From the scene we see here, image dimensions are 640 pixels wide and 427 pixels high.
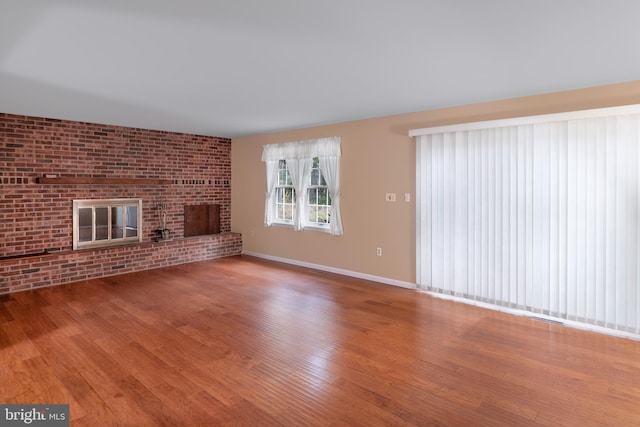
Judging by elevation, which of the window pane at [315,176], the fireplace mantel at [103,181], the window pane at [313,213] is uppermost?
the window pane at [315,176]

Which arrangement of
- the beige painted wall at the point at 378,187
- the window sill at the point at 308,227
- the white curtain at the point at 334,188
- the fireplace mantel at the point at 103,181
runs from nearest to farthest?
the beige painted wall at the point at 378,187 → the fireplace mantel at the point at 103,181 → the white curtain at the point at 334,188 → the window sill at the point at 308,227

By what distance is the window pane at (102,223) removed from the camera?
578 centimetres

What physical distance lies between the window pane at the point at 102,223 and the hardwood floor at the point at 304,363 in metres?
1.39

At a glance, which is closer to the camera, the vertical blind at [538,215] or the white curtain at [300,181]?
the vertical blind at [538,215]

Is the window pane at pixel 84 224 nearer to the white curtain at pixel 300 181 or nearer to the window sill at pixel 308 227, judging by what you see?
the window sill at pixel 308 227

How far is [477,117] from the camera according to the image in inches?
168

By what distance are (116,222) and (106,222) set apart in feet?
0.51

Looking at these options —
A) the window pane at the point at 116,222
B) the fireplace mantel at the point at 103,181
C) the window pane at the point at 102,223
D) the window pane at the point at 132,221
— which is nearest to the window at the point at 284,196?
the fireplace mantel at the point at 103,181

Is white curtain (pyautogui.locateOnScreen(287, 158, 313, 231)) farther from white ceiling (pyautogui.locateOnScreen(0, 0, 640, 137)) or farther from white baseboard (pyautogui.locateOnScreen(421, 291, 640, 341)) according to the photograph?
white baseboard (pyautogui.locateOnScreen(421, 291, 640, 341))

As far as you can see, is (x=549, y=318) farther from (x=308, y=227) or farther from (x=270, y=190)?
(x=270, y=190)

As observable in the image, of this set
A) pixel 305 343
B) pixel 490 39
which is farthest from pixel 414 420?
pixel 490 39

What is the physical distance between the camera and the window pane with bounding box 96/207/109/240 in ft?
19.0

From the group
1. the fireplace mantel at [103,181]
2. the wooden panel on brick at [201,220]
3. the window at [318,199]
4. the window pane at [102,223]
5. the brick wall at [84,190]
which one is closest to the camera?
the brick wall at [84,190]

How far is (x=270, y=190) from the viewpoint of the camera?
6.75 m
